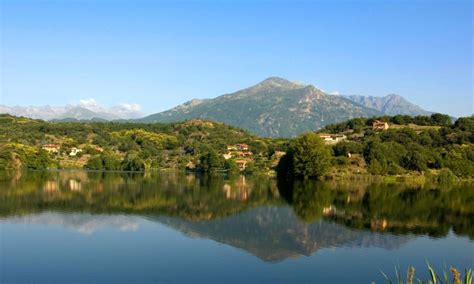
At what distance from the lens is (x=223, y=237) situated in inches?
1523

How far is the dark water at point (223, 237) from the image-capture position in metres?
27.4

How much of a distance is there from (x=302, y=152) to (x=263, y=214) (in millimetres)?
59473

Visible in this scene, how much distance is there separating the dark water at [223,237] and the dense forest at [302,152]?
46371mm

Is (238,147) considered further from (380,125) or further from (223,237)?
(223,237)

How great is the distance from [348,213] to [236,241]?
65.9ft

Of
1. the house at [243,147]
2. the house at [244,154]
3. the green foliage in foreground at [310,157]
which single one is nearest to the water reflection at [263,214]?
the green foliage in foreground at [310,157]

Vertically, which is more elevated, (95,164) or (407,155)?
(407,155)

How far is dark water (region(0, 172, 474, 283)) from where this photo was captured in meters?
27.4

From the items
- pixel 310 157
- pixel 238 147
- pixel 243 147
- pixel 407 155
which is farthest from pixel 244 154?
pixel 407 155

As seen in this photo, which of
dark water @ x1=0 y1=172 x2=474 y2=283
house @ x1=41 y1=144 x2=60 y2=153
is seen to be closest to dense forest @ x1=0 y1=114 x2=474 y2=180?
house @ x1=41 y1=144 x2=60 y2=153

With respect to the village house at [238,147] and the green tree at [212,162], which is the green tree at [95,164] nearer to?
the green tree at [212,162]

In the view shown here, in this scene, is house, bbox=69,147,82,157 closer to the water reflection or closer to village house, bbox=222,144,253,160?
village house, bbox=222,144,253,160

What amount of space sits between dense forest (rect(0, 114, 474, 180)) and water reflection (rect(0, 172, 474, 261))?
1485 inches

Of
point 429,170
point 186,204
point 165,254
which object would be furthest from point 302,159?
point 165,254
